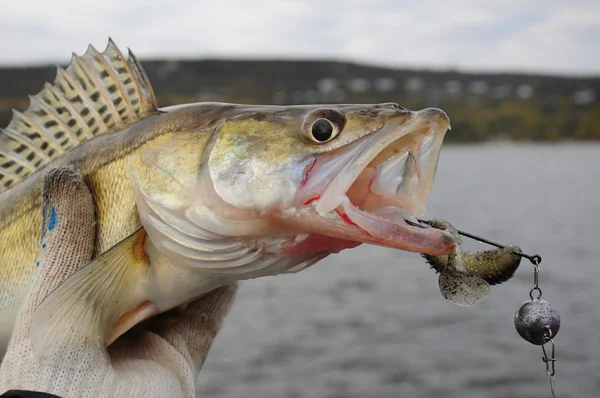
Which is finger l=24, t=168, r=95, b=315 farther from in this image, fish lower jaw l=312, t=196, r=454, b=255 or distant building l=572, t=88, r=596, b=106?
distant building l=572, t=88, r=596, b=106

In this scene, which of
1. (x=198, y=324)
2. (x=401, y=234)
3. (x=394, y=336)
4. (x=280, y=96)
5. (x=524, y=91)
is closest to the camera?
(x=401, y=234)

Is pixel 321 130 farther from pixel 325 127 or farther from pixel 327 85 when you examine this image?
pixel 327 85

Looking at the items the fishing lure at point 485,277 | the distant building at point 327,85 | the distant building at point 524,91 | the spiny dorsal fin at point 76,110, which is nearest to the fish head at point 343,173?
the fishing lure at point 485,277

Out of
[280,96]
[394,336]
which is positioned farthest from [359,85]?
[394,336]

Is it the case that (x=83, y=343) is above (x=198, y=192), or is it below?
below

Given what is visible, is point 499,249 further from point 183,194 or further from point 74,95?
point 74,95

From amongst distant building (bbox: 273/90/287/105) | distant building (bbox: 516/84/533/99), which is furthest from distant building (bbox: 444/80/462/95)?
distant building (bbox: 273/90/287/105)

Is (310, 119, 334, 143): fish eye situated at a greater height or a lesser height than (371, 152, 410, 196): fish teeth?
greater
